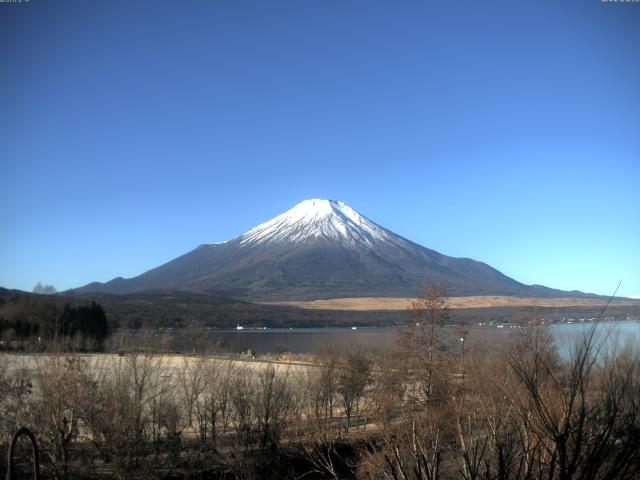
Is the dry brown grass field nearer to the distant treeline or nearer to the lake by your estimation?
the lake

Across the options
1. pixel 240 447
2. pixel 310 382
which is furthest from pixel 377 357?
pixel 240 447

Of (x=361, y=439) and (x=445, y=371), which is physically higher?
(x=445, y=371)

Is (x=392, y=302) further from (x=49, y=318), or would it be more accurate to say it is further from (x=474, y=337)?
(x=474, y=337)

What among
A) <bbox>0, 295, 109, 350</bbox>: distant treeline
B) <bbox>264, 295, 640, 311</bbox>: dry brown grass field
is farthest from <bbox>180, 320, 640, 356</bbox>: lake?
<bbox>264, 295, 640, 311</bbox>: dry brown grass field

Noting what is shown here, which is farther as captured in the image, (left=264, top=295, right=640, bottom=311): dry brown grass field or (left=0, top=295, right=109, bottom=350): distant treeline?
(left=264, top=295, right=640, bottom=311): dry brown grass field

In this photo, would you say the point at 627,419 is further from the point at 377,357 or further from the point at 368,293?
the point at 368,293

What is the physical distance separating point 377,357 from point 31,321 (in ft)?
142

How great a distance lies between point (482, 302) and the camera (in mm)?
137500

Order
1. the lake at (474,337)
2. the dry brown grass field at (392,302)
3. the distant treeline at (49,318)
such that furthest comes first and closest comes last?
the dry brown grass field at (392,302) → the distant treeline at (49,318) → the lake at (474,337)

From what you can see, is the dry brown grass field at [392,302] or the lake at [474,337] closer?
the lake at [474,337]

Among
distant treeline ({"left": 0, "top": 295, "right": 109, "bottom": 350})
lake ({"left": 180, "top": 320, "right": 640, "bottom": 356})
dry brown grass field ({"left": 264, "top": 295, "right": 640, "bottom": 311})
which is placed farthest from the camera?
dry brown grass field ({"left": 264, "top": 295, "right": 640, "bottom": 311})

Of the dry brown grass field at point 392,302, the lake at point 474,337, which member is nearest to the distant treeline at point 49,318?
the lake at point 474,337

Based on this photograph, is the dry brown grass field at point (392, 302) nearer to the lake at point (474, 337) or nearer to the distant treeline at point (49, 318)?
the lake at point (474, 337)

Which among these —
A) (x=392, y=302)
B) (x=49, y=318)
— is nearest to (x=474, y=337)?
(x=49, y=318)
